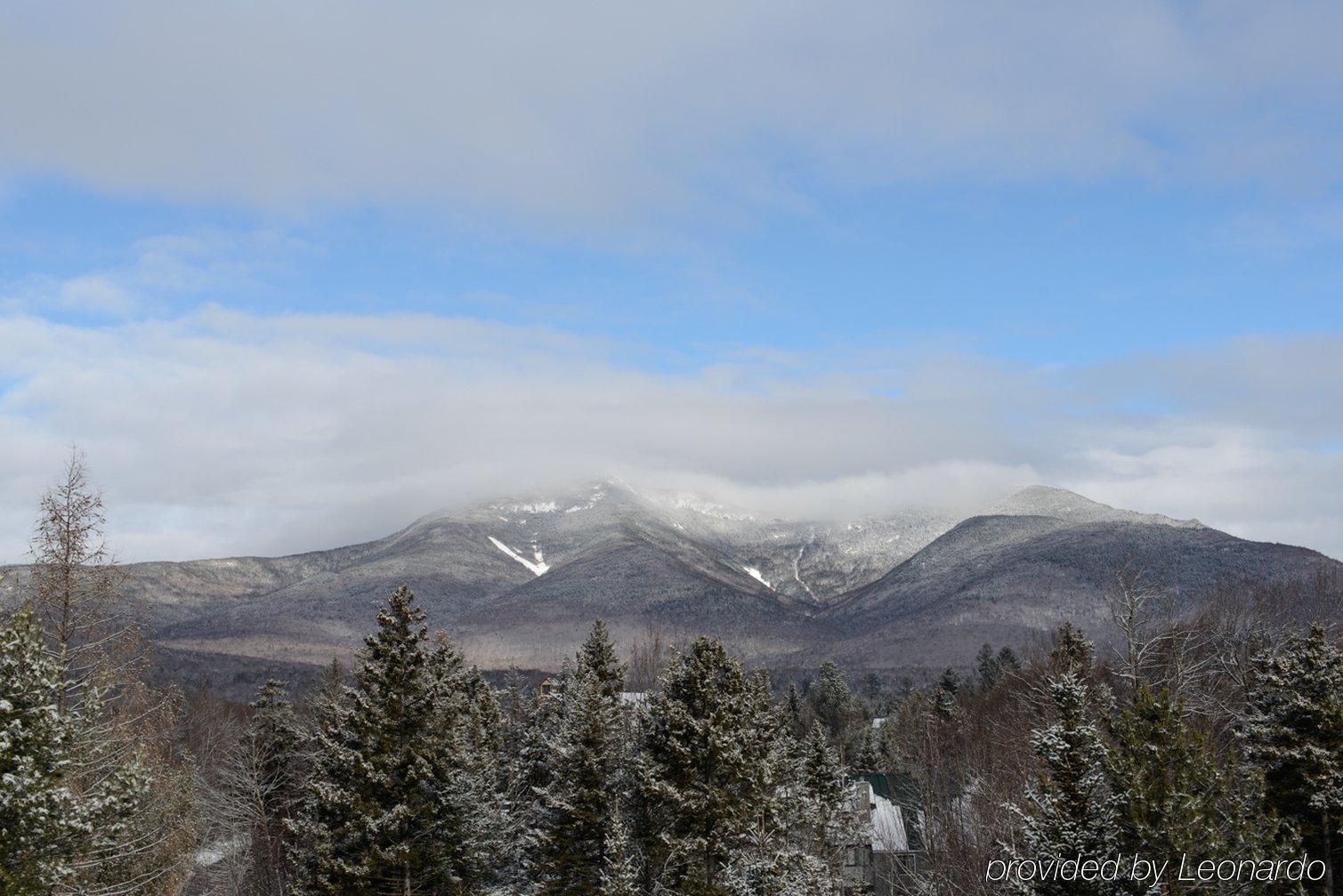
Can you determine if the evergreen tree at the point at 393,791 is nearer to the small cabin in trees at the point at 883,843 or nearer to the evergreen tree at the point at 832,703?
the small cabin in trees at the point at 883,843

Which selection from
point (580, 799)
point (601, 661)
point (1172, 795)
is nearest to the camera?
point (1172, 795)

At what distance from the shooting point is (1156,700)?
21.4m

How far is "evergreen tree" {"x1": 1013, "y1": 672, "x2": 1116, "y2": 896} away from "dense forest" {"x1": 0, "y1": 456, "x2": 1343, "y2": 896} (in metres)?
0.05

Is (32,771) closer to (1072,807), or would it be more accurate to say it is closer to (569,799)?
(569,799)

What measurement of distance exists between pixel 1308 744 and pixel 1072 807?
13.6 meters

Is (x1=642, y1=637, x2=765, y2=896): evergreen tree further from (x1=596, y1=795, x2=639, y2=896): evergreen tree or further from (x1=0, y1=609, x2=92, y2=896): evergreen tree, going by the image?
(x1=0, y1=609, x2=92, y2=896): evergreen tree

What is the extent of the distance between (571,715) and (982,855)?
17042 mm

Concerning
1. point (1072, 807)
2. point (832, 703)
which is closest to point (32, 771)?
point (1072, 807)

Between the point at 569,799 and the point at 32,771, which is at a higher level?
the point at 32,771

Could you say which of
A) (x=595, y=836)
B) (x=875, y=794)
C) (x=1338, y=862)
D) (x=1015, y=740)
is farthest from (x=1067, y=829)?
(x=875, y=794)

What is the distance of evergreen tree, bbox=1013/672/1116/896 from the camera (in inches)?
789

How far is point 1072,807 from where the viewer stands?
67.0ft

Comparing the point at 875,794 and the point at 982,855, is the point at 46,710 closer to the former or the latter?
the point at 982,855

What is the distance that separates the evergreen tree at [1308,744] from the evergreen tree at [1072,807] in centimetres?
1134
